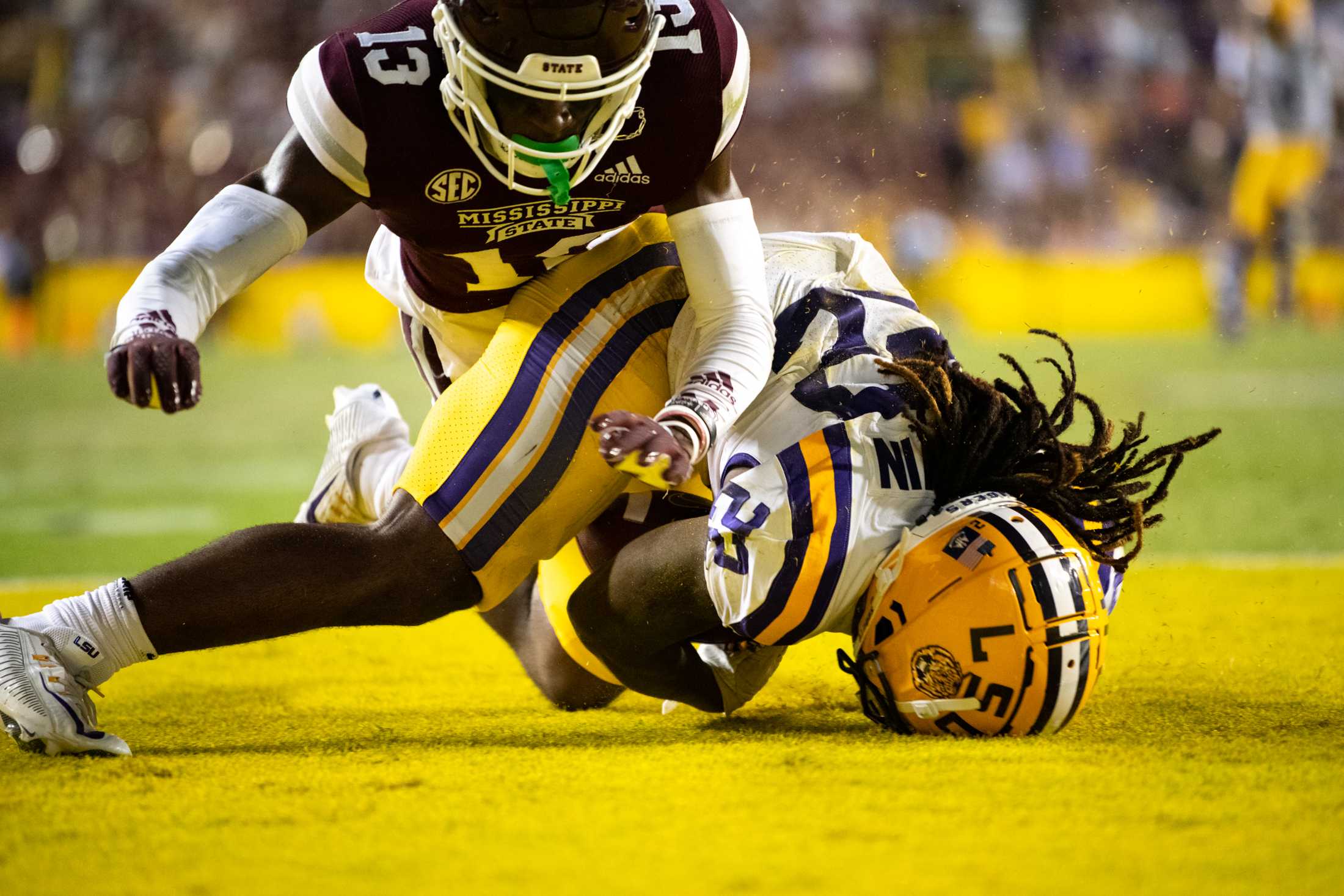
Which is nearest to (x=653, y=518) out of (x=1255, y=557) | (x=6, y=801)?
(x=6, y=801)

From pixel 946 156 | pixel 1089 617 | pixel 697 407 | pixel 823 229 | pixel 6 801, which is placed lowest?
pixel 6 801

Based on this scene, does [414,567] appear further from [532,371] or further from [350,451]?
[350,451]

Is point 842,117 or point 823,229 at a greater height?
point 842,117

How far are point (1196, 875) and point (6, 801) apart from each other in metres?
1.63

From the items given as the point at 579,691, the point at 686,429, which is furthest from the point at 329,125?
the point at 579,691

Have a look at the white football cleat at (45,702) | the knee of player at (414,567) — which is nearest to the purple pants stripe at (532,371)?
the knee of player at (414,567)

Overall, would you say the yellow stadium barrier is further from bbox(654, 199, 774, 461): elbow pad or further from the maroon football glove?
the maroon football glove

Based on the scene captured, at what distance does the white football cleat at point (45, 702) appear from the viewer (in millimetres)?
2330

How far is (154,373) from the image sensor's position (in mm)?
2088

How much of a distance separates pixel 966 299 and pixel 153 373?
11.9 metres

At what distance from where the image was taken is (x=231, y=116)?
13.3 m

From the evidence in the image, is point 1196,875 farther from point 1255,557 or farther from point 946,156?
point 946,156

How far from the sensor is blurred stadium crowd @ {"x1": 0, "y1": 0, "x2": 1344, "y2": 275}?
13.2m

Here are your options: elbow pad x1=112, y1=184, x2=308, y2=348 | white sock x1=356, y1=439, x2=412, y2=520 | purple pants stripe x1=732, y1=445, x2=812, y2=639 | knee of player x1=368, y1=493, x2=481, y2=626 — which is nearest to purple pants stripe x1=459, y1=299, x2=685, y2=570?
knee of player x1=368, y1=493, x2=481, y2=626
